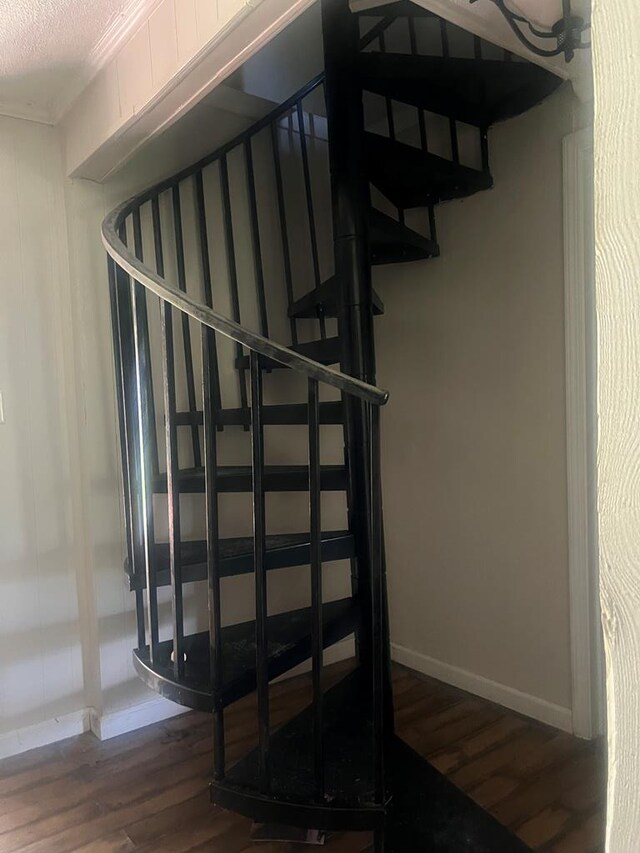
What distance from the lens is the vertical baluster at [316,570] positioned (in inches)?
56.7

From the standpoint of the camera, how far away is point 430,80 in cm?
198

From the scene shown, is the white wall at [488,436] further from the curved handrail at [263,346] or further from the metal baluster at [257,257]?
the curved handrail at [263,346]

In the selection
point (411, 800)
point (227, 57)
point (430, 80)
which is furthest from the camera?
point (430, 80)

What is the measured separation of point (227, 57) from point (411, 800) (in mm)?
2024

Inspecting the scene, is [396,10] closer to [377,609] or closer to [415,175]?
[415,175]

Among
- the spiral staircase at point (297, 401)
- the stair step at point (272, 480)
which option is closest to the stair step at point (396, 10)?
the spiral staircase at point (297, 401)

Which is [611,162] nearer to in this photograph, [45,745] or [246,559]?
[246,559]

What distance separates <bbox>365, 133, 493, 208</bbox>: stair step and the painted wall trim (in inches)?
13.8

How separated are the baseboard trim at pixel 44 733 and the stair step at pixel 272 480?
3.34ft

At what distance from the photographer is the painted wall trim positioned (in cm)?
206

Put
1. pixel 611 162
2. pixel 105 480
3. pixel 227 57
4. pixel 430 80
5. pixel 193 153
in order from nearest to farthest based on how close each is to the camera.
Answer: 1. pixel 611 162
2. pixel 227 57
3. pixel 430 80
4. pixel 105 480
5. pixel 193 153

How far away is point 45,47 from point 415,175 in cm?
126

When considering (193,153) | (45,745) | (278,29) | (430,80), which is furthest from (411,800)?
(193,153)

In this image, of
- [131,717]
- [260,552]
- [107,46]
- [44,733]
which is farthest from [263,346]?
[44,733]
